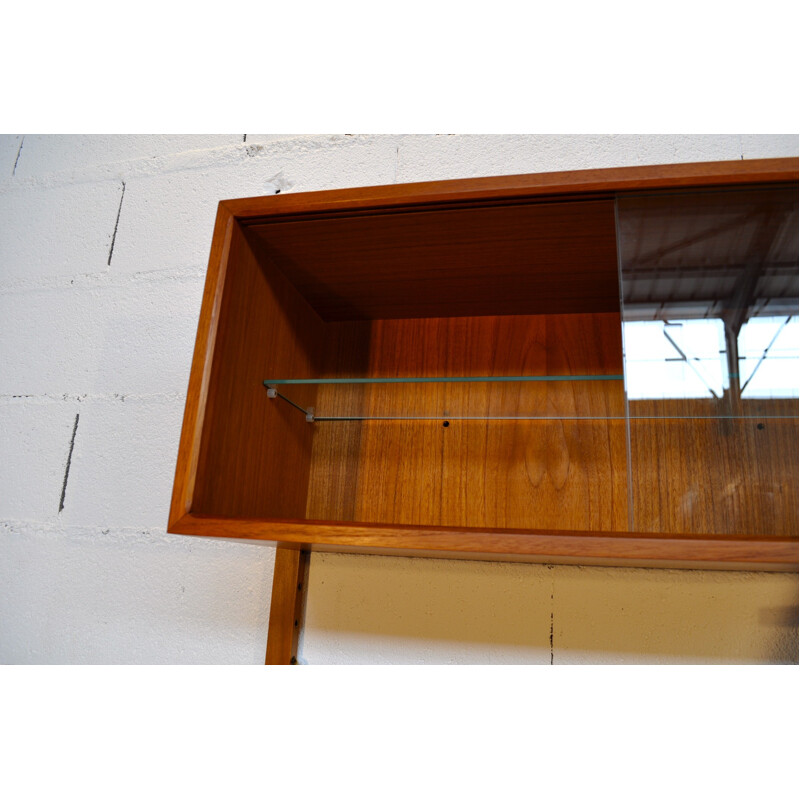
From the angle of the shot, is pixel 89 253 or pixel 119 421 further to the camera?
pixel 89 253

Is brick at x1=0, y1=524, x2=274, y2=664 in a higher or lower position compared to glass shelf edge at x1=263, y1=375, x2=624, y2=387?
lower

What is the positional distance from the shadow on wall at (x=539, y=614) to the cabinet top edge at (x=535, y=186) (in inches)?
20.7

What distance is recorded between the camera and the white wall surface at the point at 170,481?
893 millimetres

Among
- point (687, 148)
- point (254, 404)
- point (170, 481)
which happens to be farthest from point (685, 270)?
point (170, 481)

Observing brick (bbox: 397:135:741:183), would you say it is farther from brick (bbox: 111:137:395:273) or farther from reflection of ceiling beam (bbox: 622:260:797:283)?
reflection of ceiling beam (bbox: 622:260:797:283)

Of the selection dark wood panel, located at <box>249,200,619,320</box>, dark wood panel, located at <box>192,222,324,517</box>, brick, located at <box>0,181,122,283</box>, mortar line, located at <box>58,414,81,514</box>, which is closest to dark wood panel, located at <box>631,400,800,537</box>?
dark wood panel, located at <box>249,200,619,320</box>

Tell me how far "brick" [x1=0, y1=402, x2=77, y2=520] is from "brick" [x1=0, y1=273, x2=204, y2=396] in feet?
0.14

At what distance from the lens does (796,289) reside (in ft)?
2.28

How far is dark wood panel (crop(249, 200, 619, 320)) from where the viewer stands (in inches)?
30.7

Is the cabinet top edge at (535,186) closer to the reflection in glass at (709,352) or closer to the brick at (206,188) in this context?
the reflection in glass at (709,352)
